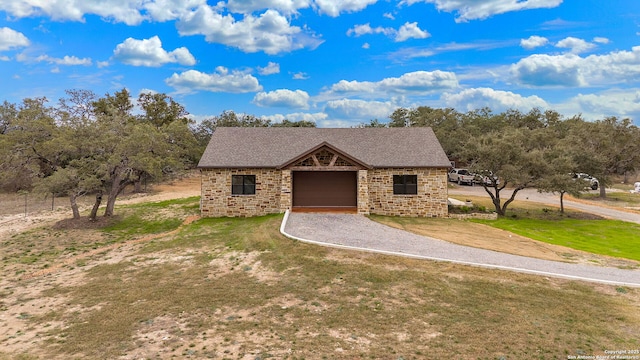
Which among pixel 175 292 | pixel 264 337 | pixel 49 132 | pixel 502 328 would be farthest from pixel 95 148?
pixel 502 328

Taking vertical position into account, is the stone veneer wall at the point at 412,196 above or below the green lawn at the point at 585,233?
above

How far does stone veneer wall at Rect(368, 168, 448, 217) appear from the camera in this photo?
966 inches

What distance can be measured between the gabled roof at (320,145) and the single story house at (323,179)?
0.07 m

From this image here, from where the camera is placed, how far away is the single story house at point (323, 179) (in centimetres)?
2389

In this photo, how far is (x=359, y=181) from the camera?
78.0 feet

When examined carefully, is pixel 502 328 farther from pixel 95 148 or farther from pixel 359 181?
pixel 95 148

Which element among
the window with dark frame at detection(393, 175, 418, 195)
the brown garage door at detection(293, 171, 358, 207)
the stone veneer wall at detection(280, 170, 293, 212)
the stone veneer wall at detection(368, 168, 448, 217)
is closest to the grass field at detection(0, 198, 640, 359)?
the stone veneer wall at detection(280, 170, 293, 212)

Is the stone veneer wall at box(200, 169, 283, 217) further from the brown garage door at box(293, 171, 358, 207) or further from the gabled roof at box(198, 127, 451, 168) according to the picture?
the brown garage door at box(293, 171, 358, 207)

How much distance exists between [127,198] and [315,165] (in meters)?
23.8

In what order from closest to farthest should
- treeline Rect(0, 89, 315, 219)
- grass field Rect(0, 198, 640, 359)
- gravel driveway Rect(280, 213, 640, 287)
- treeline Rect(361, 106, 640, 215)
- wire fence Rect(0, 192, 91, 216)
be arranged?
grass field Rect(0, 198, 640, 359) < gravel driveway Rect(280, 213, 640, 287) < treeline Rect(0, 89, 315, 219) < treeline Rect(361, 106, 640, 215) < wire fence Rect(0, 192, 91, 216)

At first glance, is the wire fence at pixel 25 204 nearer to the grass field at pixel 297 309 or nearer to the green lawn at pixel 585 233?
the grass field at pixel 297 309

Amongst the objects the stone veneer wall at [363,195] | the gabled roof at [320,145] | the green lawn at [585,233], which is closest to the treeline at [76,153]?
the gabled roof at [320,145]

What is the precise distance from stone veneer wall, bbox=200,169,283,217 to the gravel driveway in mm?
3176

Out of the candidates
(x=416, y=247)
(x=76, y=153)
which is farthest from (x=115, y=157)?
(x=416, y=247)
